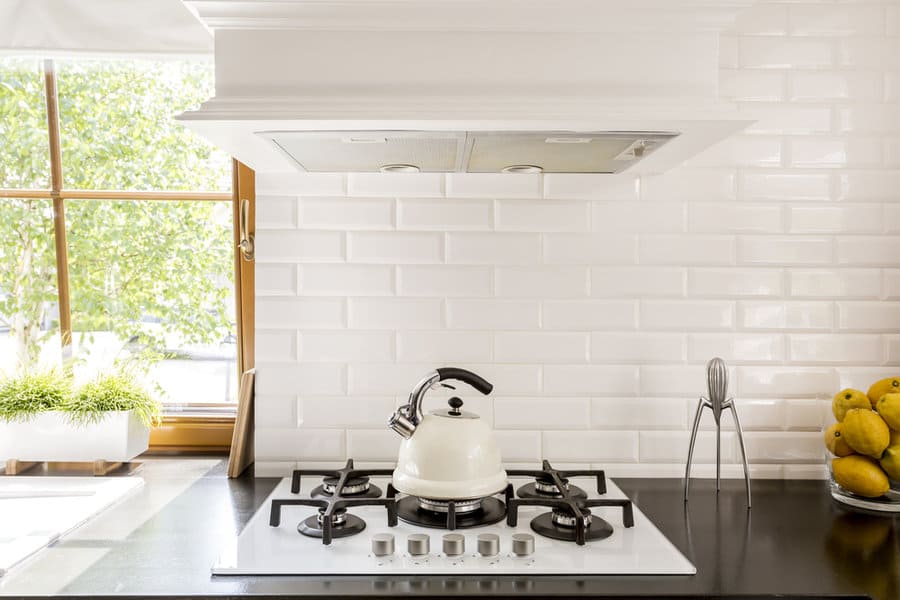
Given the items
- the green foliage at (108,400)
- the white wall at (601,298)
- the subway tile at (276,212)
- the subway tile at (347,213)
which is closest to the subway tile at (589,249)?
the white wall at (601,298)

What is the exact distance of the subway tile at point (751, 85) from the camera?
1.62 m

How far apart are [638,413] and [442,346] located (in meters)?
0.50

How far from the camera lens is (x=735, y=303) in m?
1.65

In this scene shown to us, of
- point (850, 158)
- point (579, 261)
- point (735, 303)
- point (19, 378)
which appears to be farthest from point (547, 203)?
point (19, 378)

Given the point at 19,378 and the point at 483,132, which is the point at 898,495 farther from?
the point at 19,378

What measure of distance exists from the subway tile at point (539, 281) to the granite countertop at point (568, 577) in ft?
1.61

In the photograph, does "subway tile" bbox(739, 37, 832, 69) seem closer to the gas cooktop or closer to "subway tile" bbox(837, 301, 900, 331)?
"subway tile" bbox(837, 301, 900, 331)

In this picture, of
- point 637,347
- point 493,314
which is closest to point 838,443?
point 637,347

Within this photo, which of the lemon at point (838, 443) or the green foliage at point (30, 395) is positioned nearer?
the lemon at point (838, 443)

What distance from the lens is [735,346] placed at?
1649mm

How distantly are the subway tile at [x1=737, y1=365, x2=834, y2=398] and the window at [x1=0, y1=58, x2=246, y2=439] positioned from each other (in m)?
1.31

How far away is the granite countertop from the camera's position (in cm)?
104

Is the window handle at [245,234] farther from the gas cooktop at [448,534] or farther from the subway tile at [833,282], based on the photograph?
the subway tile at [833,282]

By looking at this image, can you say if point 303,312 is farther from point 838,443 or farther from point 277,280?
point 838,443
